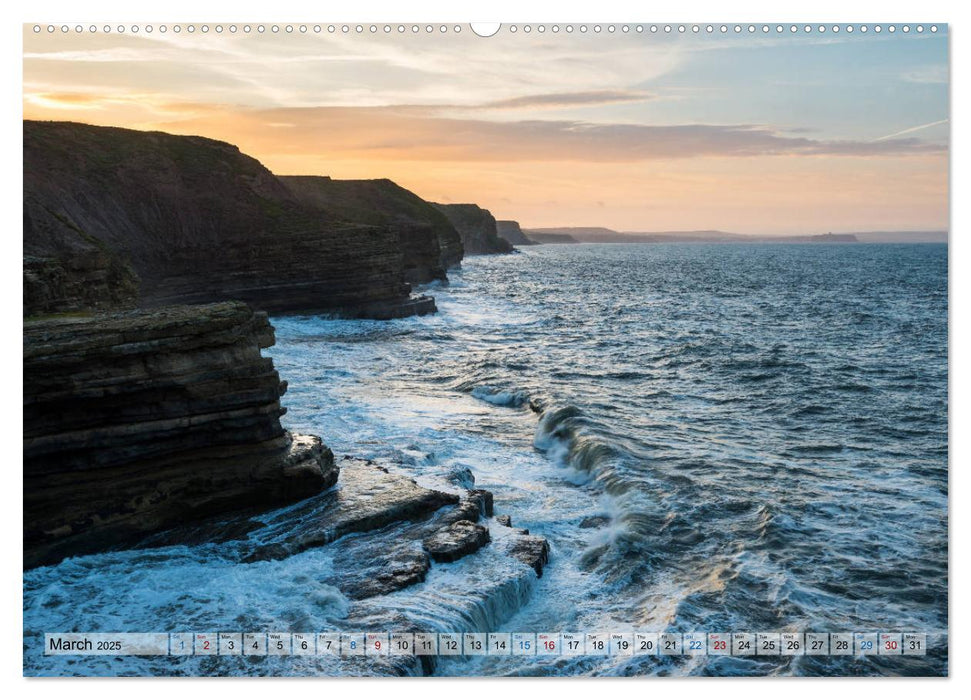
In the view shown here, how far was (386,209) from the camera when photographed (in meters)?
72.4

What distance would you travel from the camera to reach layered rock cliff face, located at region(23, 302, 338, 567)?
10.5 m

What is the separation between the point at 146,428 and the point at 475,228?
15056 centimetres

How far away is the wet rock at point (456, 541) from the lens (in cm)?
1123

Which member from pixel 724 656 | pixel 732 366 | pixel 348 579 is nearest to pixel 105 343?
pixel 348 579

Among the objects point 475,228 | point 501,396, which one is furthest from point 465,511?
point 475,228

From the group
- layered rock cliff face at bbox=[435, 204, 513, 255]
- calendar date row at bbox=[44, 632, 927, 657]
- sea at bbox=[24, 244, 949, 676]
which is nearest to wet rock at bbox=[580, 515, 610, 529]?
sea at bbox=[24, 244, 949, 676]

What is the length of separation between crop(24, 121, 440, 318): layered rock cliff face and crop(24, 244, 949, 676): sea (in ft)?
17.7

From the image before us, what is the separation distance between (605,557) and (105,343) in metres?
7.77

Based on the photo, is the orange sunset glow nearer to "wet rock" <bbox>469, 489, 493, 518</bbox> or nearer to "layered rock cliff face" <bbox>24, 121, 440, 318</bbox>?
"wet rock" <bbox>469, 489, 493, 518</bbox>

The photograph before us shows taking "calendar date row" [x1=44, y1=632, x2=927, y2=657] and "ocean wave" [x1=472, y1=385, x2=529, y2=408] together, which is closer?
"calendar date row" [x1=44, y1=632, x2=927, y2=657]

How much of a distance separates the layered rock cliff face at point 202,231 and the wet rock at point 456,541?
27.9 meters

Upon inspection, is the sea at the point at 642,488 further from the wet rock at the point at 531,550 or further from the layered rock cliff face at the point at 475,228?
the layered rock cliff face at the point at 475,228

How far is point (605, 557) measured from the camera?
12.1 meters

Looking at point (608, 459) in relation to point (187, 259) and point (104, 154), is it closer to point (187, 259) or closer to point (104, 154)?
point (187, 259)
